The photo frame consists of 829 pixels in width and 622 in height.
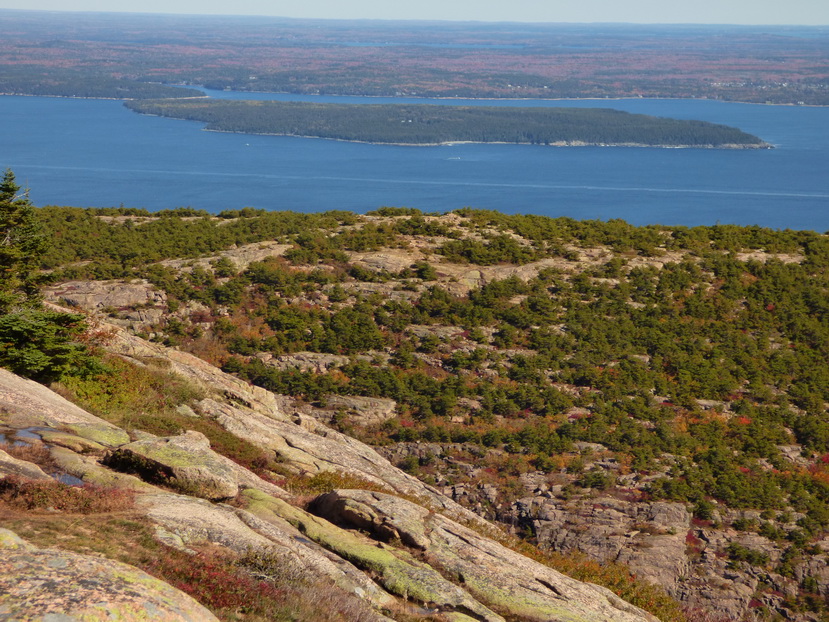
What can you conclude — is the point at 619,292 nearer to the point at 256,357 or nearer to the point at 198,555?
the point at 256,357

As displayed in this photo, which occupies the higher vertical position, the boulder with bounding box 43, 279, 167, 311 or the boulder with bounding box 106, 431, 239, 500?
the boulder with bounding box 106, 431, 239, 500

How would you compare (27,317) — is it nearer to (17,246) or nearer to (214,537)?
(17,246)

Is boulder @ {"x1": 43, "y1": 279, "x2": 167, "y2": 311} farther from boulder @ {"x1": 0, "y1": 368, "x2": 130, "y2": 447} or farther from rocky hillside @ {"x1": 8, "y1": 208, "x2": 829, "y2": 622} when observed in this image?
boulder @ {"x1": 0, "y1": 368, "x2": 130, "y2": 447}

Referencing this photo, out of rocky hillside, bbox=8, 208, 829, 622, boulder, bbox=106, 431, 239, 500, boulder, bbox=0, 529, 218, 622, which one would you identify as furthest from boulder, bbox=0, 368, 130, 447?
boulder, bbox=0, 529, 218, 622

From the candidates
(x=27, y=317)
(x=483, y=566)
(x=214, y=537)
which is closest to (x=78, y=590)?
(x=214, y=537)

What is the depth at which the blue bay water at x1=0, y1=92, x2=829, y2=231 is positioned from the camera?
111 m

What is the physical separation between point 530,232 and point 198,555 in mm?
32918

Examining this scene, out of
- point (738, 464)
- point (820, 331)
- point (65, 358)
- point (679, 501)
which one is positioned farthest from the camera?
point (820, 331)

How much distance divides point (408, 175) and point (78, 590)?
131148 mm

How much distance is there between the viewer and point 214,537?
390 inches

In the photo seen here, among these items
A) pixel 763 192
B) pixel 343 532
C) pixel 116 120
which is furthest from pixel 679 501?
pixel 116 120

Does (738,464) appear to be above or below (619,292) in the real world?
below

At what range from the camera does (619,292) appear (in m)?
35.6

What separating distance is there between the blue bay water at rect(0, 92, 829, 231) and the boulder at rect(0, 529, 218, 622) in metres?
98.2
